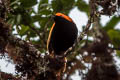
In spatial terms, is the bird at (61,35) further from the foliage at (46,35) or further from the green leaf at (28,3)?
the green leaf at (28,3)

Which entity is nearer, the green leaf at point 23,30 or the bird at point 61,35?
the bird at point 61,35

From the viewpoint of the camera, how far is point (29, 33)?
14.6 feet

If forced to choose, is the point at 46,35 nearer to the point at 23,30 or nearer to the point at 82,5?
the point at 23,30

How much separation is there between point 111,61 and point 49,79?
2.76ft

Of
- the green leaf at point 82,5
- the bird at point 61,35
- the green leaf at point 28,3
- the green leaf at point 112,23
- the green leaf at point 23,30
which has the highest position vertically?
the green leaf at point 82,5

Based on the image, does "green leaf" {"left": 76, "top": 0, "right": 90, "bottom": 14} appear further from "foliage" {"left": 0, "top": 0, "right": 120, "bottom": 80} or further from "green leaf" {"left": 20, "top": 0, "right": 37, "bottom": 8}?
"green leaf" {"left": 20, "top": 0, "right": 37, "bottom": 8}

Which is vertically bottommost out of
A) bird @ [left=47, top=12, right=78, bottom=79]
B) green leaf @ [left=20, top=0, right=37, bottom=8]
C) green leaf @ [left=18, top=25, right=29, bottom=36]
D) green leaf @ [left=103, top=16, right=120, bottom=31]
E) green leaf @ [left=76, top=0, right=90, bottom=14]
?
bird @ [left=47, top=12, right=78, bottom=79]

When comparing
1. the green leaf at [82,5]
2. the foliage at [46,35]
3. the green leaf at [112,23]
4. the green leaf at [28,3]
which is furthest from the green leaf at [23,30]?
the green leaf at [112,23]

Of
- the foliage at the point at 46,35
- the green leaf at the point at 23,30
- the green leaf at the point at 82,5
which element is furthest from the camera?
the green leaf at the point at 82,5

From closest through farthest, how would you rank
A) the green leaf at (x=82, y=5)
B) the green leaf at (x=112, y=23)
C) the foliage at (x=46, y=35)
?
the foliage at (x=46, y=35) → the green leaf at (x=112, y=23) → the green leaf at (x=82, y=5)

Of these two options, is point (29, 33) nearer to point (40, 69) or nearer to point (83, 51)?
point (40, 69)

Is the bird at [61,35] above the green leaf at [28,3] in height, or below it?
below

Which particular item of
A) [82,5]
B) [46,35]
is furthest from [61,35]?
[82,5]

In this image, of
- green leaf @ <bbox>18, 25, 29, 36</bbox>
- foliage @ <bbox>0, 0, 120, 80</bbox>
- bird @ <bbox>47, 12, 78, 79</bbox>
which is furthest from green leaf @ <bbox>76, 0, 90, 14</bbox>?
green leaf @ <bbox>18, 25, 29, 36</bbox>
